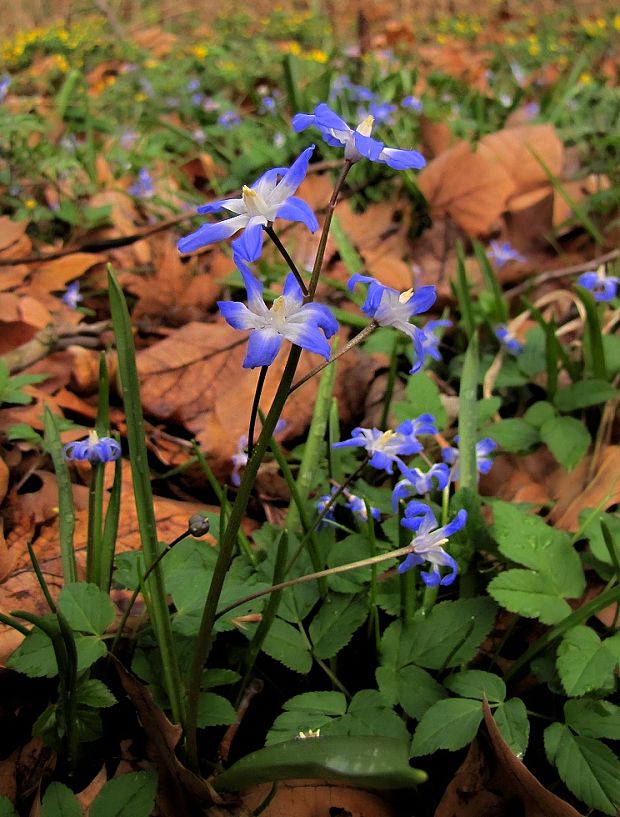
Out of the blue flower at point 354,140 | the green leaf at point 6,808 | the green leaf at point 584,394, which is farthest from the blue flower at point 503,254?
the green leaf at point 6,808

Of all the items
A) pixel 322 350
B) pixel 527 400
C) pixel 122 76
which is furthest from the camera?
pixel 122 76

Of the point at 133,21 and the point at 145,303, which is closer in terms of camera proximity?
the point at 145,303

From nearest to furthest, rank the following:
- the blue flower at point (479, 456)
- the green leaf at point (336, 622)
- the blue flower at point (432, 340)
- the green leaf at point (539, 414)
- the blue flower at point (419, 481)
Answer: the green leaf at point (336, 622)
the blue flower at point (419, 481)
the blue flower at point (479, 456)
the green leaf at point (539, 414)
the blue flower at point (432, 340)

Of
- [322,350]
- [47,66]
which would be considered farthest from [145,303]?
[47,66]

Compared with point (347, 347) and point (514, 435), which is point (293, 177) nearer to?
point (347, 347)

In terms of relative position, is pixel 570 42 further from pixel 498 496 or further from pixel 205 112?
pixel 498 496

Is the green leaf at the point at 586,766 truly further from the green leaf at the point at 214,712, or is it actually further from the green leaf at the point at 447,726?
the green leaf at the point at 214,712

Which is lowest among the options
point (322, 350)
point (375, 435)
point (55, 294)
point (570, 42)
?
point (570, 42)
